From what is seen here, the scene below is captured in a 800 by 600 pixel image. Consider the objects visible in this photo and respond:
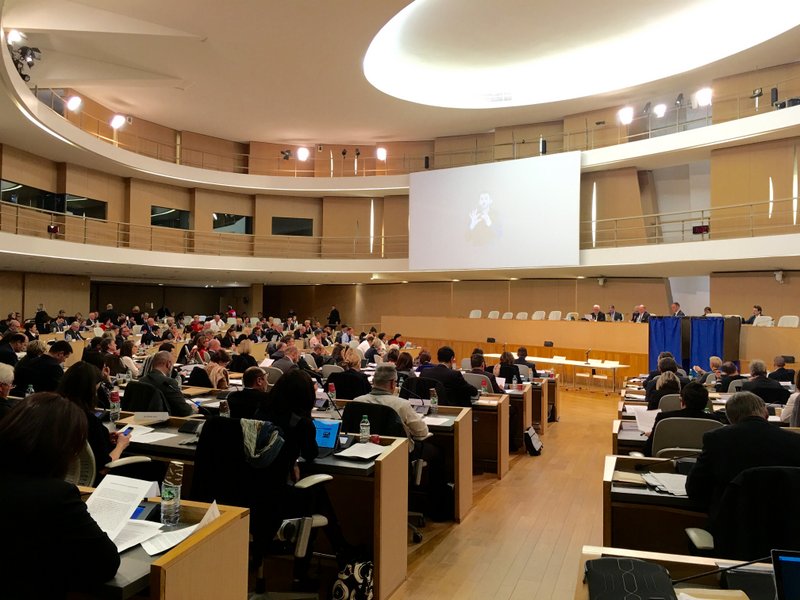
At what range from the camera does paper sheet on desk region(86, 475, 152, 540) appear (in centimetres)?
215

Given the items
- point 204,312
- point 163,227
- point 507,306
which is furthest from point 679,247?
point 204,312

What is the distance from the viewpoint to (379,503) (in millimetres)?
3334

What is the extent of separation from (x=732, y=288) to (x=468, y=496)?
42.0 ft

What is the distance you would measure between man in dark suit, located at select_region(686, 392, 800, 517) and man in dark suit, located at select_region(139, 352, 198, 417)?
12.8 ft

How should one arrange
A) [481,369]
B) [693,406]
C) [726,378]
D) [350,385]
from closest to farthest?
[693,406], [350,385], [726,378], [481,369]

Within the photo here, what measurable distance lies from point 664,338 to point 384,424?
392 inches

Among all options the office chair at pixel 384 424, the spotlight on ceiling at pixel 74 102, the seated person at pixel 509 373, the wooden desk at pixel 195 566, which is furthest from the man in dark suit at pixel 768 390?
the spotlight on ceiling at pixel 74 102

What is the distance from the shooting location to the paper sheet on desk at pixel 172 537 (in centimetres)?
206

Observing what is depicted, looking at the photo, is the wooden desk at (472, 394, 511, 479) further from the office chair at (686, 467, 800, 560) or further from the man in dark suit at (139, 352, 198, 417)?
the office chair at (686, 467, 800, 560)

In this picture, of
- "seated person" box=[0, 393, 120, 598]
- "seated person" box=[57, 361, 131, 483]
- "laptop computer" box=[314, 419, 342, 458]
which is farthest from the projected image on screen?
"seated person" box=[0, 393, 120, 598]

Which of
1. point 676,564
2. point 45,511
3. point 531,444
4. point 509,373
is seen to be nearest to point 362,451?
point 676,564

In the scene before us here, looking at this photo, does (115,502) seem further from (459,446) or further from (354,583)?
(459,446)

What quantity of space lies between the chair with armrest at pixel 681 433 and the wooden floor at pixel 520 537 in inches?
41.7

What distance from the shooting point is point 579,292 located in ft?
58.5
